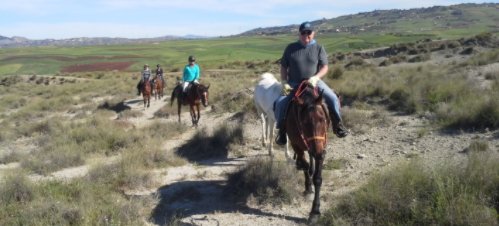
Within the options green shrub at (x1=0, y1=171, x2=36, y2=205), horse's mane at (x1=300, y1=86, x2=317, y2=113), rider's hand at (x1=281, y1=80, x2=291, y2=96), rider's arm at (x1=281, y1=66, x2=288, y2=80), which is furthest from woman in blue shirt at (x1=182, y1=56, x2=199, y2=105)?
horse's mane at (x1=300, y1=86, x2=317, y2=113)

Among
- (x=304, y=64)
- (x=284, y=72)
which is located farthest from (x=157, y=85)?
(x=304, y=64)

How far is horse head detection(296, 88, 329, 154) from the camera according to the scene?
16.3ft

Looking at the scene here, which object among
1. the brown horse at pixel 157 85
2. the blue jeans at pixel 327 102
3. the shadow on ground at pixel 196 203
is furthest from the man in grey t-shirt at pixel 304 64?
the brown horse at pixel 157 85

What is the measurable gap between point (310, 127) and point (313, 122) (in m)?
0.08

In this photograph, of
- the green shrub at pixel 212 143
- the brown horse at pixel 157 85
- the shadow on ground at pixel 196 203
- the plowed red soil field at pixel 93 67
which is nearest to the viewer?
the shadow on ground at pixel 196 203

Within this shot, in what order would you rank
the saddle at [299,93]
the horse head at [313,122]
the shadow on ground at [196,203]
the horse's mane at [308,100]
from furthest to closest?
the shadow on ground at [196,203] → the saddle at [299,93] → the horse's mane at [308,100] → the horse head at [313,122]

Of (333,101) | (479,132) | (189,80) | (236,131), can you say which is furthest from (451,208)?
(189,80)

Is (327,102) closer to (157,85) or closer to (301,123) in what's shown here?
(301,123)

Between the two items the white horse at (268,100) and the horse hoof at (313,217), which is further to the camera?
the white horse at (268,100)

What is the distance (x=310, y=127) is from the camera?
4.99 meters

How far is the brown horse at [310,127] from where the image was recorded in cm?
499

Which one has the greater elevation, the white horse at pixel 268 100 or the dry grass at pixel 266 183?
the white horse at pixel 268 100

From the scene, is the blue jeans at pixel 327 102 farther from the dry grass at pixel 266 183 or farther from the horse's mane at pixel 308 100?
the dry grass at pixel 266 183

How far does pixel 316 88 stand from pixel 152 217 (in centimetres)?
328
